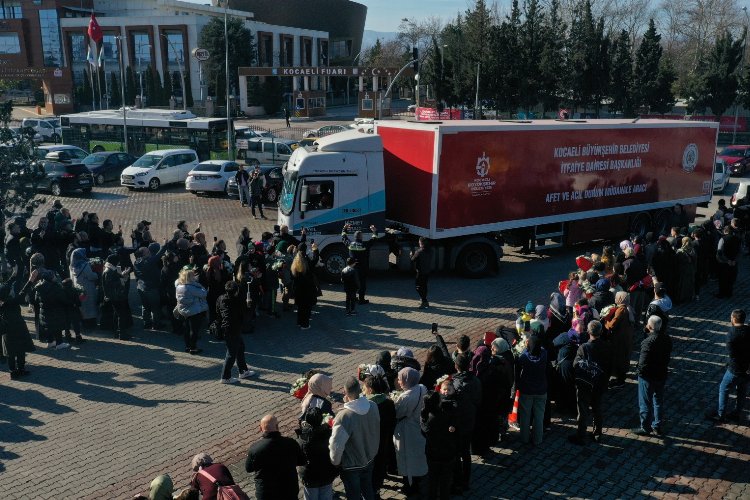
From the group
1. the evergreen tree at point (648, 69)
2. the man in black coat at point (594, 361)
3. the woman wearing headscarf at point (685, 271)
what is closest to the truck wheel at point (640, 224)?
the woman wearing headscarf at point (685, 271)

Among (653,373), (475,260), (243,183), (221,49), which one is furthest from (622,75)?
(653,373)

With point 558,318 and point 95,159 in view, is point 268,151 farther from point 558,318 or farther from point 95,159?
point 558,318

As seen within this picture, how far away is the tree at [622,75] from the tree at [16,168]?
44.3m

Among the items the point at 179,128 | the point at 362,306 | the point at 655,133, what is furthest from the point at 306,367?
the point at 179,128

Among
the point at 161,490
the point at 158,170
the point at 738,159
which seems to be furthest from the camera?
the point at 738,159

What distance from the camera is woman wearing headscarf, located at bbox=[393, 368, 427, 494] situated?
6750mm

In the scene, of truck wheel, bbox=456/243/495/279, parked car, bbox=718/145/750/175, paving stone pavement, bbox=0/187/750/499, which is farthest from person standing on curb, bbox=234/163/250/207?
parked car, bbox=718/145/750/175

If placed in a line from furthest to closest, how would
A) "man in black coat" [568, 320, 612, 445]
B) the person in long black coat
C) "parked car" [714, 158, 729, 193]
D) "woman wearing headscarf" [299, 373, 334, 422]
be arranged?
"parked car" [714, 158, 729, 193]
the person in long black coat
"man in black coat" [568, 320, 612, 445]
"woman wearing headscarf" [299, 373, 334, 422]

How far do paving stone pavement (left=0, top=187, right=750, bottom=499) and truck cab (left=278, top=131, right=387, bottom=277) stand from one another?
5.51 ft

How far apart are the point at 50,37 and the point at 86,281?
73.7 m

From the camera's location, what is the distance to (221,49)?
67.8 m

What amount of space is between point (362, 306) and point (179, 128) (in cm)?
2264

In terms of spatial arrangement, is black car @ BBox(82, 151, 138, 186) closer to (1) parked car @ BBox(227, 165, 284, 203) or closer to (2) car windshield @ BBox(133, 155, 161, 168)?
(2) car windshield @ BBox(133, 155, 161, 168)

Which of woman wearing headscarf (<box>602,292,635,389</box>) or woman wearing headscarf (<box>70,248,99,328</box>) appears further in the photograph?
woman wearing headscarf (<box>70,248,99,328</box>)
